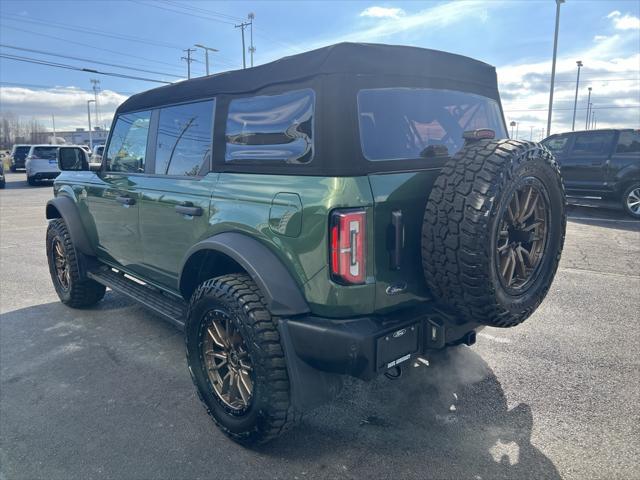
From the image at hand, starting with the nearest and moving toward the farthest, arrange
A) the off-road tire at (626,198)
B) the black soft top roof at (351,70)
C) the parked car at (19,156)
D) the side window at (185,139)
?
1. the black soft top roof at (351,70)
2. the side window at (185,139)
3. the off-road tire at (626,198)
4. the parked car at (19,156)

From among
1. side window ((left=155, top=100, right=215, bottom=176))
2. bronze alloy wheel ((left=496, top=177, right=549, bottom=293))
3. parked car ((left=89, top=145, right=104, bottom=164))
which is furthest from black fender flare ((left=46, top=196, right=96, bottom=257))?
bronze alloy wheel ((left=496, top=177, right=549, bottom=293))

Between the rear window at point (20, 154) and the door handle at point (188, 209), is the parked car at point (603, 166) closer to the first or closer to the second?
the door handle at point (188, 209)

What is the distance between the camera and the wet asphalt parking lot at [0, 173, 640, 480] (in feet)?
8.13

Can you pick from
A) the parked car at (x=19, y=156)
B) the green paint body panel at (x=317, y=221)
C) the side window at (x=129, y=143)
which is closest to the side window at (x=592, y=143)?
the green paint body panel at (x=317, y=221)

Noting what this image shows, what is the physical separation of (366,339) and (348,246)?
1.42 ft

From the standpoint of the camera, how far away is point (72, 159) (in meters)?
4.74

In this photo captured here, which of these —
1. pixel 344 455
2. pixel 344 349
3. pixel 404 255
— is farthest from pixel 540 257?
pixel 344 455

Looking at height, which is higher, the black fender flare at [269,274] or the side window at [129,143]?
the side window at [129,143]

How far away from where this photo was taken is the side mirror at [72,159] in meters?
4.70

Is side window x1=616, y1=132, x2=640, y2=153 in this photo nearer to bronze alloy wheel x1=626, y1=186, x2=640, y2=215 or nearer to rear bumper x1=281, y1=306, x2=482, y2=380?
bronze alloy wheel x1=626, y1=186, x2=640, y2=215

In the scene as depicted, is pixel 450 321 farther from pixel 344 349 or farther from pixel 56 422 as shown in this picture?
pixel 56 422

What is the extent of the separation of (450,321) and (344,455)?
0.92 meters

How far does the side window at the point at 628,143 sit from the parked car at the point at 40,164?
21055 mm

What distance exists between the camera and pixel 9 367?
3660mm
